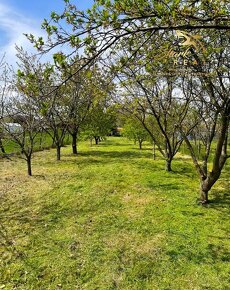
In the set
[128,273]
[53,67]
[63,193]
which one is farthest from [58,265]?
[63,193]

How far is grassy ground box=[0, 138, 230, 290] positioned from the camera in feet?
21.6

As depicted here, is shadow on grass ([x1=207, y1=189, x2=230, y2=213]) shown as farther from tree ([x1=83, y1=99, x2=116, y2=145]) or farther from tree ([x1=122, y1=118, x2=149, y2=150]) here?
tree ([x1=83, y1=99, x2=116, y2=145])

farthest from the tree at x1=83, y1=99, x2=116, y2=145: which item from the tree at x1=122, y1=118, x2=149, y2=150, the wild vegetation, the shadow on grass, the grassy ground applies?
the shadow on grass

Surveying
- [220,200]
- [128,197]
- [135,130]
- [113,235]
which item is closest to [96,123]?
[135,130]

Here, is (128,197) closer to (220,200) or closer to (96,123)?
(220,200)

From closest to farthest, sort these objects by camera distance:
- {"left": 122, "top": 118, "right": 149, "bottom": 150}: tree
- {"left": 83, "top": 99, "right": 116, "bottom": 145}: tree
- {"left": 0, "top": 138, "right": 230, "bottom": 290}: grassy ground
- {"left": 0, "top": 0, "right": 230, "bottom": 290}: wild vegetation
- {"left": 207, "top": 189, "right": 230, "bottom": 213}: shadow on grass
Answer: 1. {"left": 0, "top": 0, "right": 230, "bottom": 290}: wild vegetation
2. {"left": 0, "top": 138, "right": 230, "bottom": 290}: grassy ground
3. {"left": 207, "top": 189, "right": 230, "bottom": 213}: shadow on grass
4. {"left": 122, "top": 118, "right": 149, "bottom": 150}: tree
5. {"left": 83, "top": 99, "right": 116, "bottom": 145}: tree

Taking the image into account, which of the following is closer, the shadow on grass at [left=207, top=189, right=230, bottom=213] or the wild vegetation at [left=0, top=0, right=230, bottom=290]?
the wild vegetation at [left=0, top=0, right=230, bottom=290]

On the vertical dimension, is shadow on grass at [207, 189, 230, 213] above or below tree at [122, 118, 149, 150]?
below

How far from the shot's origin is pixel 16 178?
1644 cm

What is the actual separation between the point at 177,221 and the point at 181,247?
1850 millimetres

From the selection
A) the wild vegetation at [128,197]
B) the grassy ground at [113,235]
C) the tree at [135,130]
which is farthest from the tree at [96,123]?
the grassy ground at [113,235]

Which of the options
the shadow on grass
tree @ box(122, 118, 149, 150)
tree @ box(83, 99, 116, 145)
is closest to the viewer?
the shadow on grass

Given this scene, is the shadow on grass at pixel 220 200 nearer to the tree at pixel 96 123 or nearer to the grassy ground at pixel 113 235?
the grassy ground at pixel 113 235

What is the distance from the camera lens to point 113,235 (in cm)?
870
